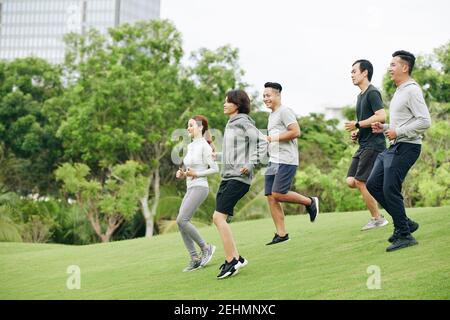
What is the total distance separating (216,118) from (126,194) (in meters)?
7.96

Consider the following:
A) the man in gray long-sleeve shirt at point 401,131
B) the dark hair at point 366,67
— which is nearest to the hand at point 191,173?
the man in gray long-sleeve shirt at point 401,131

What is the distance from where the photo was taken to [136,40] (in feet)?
141

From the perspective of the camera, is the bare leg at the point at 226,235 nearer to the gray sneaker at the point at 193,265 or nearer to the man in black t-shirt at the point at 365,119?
the gray sneaker at the point at 193,265

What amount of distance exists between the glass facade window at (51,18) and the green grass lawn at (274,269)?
5371 inches

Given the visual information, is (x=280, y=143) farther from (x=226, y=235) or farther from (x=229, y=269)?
(x=229, y=269)

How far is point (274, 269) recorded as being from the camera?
9492mm

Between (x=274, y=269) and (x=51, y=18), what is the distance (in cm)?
15721

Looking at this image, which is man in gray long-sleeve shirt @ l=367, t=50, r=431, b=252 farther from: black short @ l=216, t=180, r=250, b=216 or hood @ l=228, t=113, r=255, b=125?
black short @ l=216, t=180, r=250, b=216

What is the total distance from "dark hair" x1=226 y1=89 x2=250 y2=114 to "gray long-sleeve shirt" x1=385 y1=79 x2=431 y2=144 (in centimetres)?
190

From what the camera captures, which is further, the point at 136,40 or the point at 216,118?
the point at 136,40

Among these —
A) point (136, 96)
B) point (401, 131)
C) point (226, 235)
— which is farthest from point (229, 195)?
point (136, 96)
